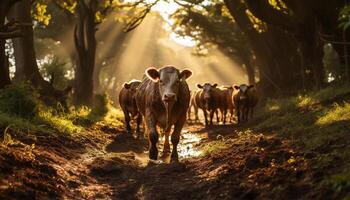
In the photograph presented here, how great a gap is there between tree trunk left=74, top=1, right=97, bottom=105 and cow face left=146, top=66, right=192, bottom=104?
13884mm

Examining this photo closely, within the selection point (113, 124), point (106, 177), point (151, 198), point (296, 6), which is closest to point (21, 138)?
point (106, 177)

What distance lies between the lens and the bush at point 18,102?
44.5 feet

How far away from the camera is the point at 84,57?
2470cm

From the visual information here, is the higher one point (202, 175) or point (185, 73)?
point (185, 73)

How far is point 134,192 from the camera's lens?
26.7 ft

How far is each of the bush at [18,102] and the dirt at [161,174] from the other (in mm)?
2413

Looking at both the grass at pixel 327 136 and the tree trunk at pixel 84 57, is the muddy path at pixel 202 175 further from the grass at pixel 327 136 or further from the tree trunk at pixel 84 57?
the tree trunk at pixel 84 57

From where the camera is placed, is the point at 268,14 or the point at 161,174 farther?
the point at 268,14

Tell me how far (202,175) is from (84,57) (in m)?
17.0

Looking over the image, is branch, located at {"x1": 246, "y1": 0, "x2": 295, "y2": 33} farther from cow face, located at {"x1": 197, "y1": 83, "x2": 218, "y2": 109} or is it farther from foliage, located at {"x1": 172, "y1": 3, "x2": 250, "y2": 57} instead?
foliage, located at {"x1": 172, "y1": 3, "x2": 250, "y2": 57}

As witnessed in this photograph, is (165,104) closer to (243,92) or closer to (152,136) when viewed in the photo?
(152,136)

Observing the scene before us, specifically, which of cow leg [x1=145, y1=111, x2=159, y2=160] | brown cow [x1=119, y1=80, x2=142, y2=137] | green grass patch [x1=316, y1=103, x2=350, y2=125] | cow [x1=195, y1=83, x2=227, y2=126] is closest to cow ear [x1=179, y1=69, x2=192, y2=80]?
cow leg [x1=145, y1=111, x2=159, y2=160]

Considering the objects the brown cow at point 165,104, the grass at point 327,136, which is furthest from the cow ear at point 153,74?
the grass at point 327,136

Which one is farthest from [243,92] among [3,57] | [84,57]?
[3,57]
